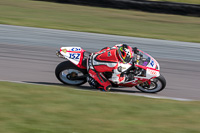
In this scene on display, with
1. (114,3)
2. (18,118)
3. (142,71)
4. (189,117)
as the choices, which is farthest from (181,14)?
(18,118)

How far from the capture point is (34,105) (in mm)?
7168

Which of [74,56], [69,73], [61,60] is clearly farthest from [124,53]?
[61,60]

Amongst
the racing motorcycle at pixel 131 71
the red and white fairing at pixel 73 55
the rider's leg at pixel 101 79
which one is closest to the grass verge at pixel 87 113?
the rider's leg at pixel 101 79

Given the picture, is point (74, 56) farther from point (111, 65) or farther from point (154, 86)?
point (154, 86)

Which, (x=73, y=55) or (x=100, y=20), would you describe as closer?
(x=73, y=55)

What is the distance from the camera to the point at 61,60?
1312cm

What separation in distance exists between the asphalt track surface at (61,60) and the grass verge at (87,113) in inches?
74.8

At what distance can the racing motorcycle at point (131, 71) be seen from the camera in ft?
30.9

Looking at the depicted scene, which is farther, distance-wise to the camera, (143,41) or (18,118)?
(143,41)

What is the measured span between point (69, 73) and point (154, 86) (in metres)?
2.48

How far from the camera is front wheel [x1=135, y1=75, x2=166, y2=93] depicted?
966 cm

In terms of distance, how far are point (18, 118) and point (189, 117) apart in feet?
11.4

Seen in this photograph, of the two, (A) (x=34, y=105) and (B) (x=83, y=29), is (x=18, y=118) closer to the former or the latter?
(A) (x=34, y=105)

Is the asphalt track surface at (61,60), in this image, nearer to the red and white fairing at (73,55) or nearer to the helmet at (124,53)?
the red and white fairing at (73,55)
